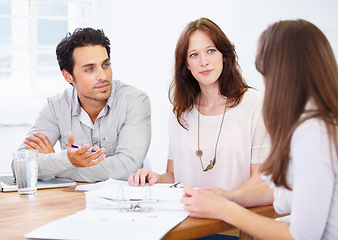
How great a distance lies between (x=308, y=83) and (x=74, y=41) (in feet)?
5.29

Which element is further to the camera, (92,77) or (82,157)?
(92,77)

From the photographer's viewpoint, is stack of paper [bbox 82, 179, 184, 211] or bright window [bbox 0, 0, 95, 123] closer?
stack of paper [bbox 82, 179, 184, 211]

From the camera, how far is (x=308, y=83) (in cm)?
114

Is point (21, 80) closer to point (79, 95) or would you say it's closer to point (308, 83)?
point (79, 95)

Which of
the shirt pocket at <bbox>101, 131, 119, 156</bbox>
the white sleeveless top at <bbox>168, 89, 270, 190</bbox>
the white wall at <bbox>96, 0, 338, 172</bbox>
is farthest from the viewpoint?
the white wall at <bbox>96, 0, 338, 172</bbox>

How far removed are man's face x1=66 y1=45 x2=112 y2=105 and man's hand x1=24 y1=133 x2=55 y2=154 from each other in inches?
15.4

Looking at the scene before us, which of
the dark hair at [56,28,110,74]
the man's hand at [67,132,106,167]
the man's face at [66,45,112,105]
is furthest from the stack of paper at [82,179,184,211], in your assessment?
the dark hair at [56,28,110,74]

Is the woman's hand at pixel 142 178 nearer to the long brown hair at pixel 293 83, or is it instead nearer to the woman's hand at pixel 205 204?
the woman's hand at pixel 205 204

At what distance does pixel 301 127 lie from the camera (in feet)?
3.67

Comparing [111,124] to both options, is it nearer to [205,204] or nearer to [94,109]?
[94,109]

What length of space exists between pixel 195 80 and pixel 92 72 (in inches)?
24.1

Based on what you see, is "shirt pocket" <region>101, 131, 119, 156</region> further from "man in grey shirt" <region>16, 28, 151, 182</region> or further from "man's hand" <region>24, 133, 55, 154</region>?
"man's hand" <region>24, 133, 55, 154</region>

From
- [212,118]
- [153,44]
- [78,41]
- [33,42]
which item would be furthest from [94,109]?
[33,42]

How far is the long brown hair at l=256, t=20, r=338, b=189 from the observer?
1133mm
